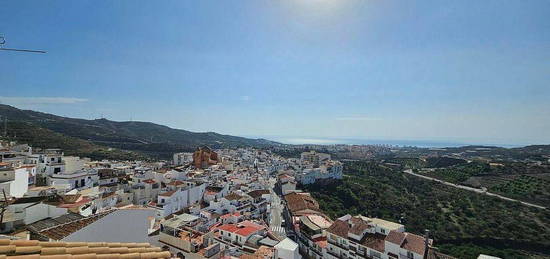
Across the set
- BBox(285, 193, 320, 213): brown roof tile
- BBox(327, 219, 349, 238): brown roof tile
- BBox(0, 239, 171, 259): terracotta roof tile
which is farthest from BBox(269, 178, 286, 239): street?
BBox(0, 239, 171, 259): terracotta roof tile

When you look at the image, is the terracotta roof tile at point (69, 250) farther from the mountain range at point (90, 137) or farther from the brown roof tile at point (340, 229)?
the mountain range at point (90, 137)

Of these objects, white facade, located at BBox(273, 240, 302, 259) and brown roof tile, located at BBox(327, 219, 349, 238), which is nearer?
white facade, located at BBox(273, 240, 302, 259)

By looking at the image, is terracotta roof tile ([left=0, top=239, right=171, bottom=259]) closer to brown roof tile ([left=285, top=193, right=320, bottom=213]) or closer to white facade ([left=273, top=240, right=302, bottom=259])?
white facade ([left=273, top=240, right=302, bottom=259])

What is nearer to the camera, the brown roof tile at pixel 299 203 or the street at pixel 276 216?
the street at pixel 276 216

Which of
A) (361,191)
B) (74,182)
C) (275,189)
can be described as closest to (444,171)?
(361,191)

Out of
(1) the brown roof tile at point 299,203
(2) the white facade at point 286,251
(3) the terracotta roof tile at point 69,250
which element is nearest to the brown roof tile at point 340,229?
(2) the white facade at point 286,251

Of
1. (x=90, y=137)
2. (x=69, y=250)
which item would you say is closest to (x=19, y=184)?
(x=69, y=250)

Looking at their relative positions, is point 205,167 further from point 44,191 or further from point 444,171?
point 444,171

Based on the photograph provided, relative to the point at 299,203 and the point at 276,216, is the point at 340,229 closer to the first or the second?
the point at 299,203
